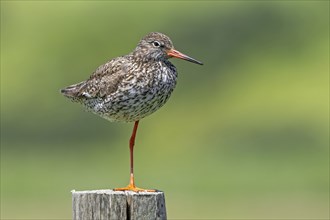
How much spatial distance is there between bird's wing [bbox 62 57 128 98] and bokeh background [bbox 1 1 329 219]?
1321 cm

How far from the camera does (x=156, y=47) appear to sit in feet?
31.0

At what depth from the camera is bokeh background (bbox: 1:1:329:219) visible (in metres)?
24.9

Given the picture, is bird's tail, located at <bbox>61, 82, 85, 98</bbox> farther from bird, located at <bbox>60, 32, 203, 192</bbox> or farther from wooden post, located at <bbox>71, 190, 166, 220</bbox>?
wooden post, located at <bbox>71, 190, 166, 220</bbox>

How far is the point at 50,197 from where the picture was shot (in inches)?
949

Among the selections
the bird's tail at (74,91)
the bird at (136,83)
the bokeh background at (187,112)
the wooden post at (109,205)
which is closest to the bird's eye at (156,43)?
the bird at (136,83)

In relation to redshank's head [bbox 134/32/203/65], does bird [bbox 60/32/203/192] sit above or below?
below

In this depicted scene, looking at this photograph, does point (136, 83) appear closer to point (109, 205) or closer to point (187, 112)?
point (109, 205)

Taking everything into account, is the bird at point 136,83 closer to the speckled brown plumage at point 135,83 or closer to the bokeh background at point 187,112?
the speckled brown plumage at point 135,83

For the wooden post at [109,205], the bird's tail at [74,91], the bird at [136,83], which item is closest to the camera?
the wooden post at [109,205]

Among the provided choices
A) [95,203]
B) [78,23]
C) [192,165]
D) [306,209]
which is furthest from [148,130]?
[95,203]

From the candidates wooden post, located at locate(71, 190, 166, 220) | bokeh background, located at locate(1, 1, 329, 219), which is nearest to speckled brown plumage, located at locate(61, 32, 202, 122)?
wooden post, located at locate(71, 190, 166, 220)

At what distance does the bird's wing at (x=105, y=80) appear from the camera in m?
9.41

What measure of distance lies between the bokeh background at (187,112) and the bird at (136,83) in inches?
523

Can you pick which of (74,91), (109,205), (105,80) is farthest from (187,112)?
(109,205)
